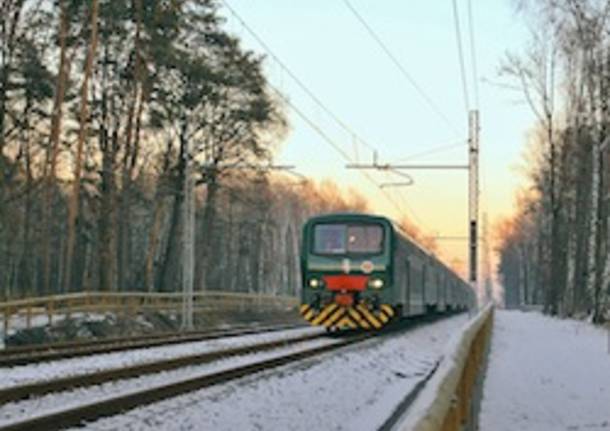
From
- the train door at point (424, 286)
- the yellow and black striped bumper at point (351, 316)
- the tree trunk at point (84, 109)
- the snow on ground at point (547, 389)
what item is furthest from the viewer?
the tree trunk at point (84, 109)

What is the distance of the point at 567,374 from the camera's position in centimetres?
1572

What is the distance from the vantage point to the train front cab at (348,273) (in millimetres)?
25969

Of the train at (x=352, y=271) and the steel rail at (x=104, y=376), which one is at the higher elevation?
the train at (x=352, y=271)

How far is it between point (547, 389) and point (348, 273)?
12.7 m

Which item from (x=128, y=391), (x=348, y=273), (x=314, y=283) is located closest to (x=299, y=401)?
(x=128, y=391)

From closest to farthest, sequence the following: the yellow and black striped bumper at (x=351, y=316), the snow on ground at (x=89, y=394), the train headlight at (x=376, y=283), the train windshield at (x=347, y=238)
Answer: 1. the snow on ground at (x=89, y=394)
2. the yellow and black striped bumper at (x=351, y=316)
3. the train headlight at (x=376, y=283)
4. the train windshield at (x=347, y=238)

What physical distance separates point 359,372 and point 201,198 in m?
62.3

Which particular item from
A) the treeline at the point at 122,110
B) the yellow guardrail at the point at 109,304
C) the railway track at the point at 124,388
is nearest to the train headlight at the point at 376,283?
the railway track at the point at 124,388

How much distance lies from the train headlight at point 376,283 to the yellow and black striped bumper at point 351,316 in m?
0.51

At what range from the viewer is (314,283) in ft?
87.0

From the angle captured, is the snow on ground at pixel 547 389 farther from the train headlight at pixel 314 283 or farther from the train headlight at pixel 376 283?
the train headlight at pixel 314 283

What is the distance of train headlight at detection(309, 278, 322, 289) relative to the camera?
26.5 meters

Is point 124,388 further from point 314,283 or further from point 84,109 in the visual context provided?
point 84,109

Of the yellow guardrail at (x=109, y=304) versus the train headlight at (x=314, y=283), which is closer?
the yellow guardrail at (x=109, y=304)
